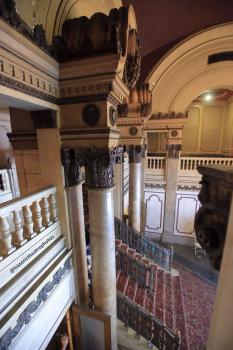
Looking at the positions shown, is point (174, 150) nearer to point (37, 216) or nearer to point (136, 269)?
point (136, 269)

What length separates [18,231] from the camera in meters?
1.87

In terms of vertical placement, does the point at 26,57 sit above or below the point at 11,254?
above

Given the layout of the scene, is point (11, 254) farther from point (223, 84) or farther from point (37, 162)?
point (223, 84)

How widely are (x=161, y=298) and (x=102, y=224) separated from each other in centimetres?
357

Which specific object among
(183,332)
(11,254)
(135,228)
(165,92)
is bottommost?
(183,332)

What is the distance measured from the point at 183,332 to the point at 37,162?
4896 millimetres

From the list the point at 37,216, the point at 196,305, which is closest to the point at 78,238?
the point at 37,216

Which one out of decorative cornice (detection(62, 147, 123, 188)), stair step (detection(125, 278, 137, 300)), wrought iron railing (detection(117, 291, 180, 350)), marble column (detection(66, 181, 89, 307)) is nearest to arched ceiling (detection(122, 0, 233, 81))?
decorative cornice (detection(62, 147, 123, 188))

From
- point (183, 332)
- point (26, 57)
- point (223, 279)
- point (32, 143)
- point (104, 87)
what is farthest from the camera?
point (183, 332)

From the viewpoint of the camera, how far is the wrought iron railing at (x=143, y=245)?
5.50 meters

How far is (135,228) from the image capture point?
6012 millimetres

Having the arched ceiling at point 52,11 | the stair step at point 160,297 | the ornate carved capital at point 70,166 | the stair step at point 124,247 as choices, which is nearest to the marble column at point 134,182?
the stair step at point 124,247

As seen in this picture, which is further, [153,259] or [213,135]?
[213,135]

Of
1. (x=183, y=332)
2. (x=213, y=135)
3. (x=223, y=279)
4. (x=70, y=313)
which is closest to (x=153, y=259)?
(x=183, y=332)
